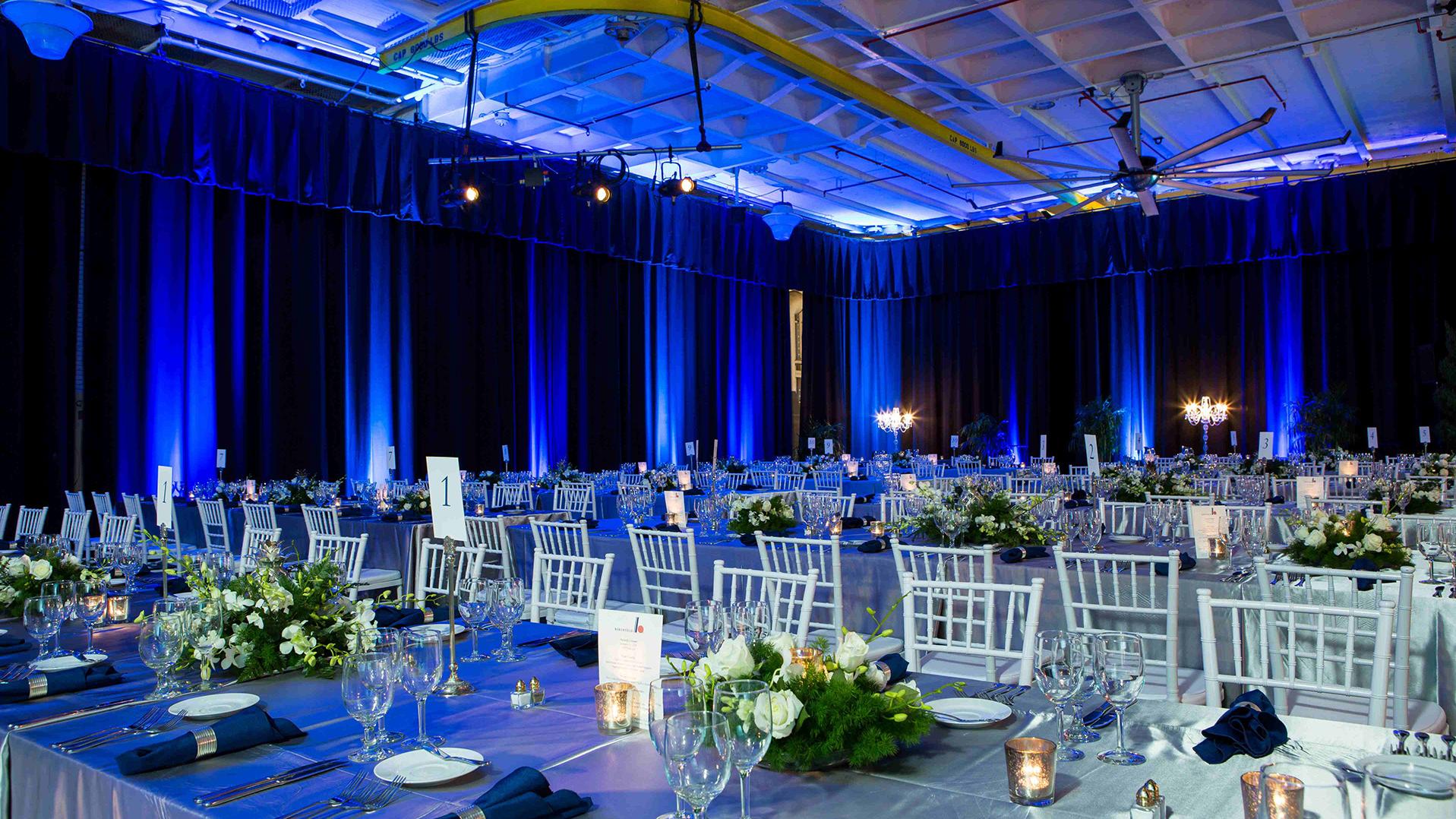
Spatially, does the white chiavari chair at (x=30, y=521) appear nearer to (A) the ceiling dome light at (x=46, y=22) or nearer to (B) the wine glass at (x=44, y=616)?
(A) the ceiling dome light at (x=46, y=22)

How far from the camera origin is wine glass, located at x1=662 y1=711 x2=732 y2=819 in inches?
55.2

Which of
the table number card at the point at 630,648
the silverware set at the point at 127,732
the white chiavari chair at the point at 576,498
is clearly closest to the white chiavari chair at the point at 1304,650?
the table number card at the point at 630,648

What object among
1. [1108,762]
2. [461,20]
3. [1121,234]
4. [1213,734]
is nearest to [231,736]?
[1108,762]

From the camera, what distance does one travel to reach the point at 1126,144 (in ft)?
27.2

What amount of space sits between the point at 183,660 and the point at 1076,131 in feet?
42.1

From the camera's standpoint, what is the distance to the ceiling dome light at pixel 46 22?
20.8ft

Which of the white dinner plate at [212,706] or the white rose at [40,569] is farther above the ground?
the white rose at [40,569]

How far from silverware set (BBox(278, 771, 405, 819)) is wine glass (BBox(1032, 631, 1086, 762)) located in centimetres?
111

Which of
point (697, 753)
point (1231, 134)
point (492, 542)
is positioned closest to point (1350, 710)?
point (697, 753)

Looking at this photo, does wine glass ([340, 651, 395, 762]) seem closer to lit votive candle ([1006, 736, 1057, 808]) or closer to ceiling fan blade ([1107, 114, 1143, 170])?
lit votive candle ([1006, 736, 1057, 808])

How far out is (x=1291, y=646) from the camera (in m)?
2.62

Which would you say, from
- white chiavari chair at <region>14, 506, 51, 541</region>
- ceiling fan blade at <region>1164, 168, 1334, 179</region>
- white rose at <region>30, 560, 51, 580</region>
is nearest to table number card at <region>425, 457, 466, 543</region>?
white rose at <region>30, 560, 51, 580</region>

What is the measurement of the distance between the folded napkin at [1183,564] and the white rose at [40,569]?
3.92 meters

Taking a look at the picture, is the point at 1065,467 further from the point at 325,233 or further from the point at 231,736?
the point at 231,736
